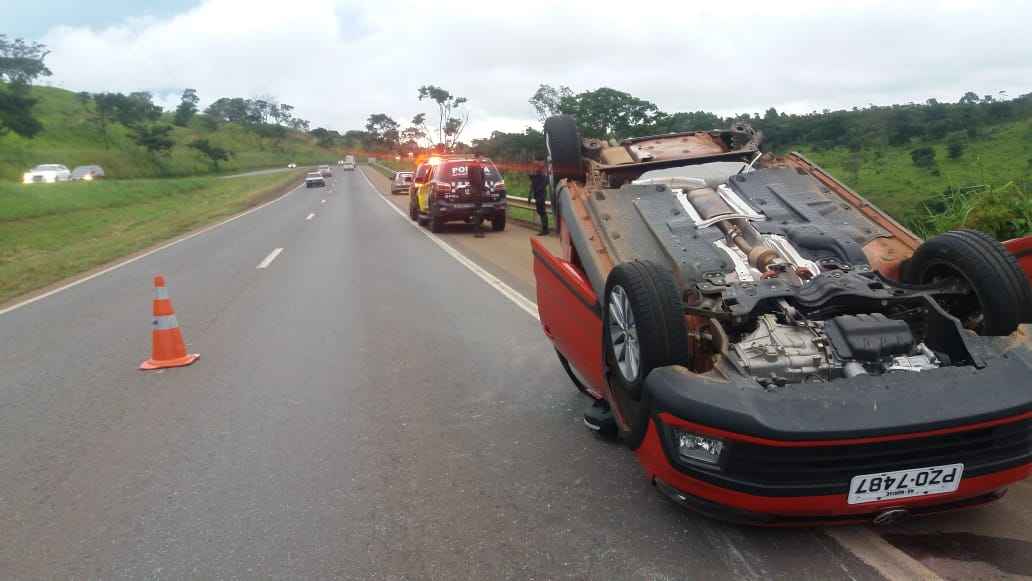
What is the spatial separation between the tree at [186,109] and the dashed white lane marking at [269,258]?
9546cm

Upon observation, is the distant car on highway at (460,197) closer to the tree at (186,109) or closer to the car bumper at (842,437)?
the car bumper at (842,437)

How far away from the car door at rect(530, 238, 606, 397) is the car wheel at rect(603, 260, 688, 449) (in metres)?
0.35

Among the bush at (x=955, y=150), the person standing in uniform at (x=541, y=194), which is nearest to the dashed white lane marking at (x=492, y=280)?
A: the person standing in uniform at (x=541, y=194)

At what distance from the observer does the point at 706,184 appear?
17.4 feet

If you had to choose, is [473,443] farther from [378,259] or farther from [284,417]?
[378,259]

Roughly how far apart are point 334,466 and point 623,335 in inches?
76.8

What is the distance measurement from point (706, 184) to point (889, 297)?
1952 mm

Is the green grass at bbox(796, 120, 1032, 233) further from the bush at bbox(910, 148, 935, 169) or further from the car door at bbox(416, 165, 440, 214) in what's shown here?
the car door at bbox(416, 165, 440, 214)

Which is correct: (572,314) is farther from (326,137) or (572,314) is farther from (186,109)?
(326,137)

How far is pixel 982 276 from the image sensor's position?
350cm

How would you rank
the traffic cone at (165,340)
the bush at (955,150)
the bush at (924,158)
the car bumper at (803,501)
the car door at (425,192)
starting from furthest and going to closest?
the bush at (955,150), the bush at (924,158), the car door at (425,192), the traffic cone at (165,340), the car bumper at (803,501)

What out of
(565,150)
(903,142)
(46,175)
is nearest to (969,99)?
(903,142)

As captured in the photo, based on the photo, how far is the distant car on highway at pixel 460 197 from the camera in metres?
18.2

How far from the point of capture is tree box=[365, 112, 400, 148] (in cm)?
12406
